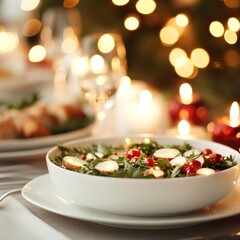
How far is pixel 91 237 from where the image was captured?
2.79 ft

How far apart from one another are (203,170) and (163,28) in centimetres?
229

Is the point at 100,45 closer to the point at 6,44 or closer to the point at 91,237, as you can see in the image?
the point at 91,237

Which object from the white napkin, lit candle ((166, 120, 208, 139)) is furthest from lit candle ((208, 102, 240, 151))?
the white napkin

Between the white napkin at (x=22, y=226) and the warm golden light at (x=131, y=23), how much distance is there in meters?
2.33

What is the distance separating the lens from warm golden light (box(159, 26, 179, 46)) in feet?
9.92

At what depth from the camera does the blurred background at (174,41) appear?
256 centimetres

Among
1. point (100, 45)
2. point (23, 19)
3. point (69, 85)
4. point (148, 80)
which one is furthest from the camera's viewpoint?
point (23, 19)

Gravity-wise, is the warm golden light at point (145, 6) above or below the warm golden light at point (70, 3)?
below

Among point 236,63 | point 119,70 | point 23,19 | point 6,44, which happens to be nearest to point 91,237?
point 119,70

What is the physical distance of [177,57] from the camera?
3066 mm

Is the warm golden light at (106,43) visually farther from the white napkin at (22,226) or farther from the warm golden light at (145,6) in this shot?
the warm golden light at (145,6)

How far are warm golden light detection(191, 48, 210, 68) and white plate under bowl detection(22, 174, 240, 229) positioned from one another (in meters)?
1.92

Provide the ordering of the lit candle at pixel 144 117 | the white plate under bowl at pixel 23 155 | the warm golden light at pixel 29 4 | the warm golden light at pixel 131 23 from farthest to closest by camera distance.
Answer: the warm golden light at pixel 29 4 < the warm golden light at pixel 131 23 < the lit candle at pixel 144 117 < the white plate under bowl at pixel 23 155

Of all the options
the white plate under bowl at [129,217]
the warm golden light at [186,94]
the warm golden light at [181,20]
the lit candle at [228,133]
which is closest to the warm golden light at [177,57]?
the warm golden light at [181,20]
